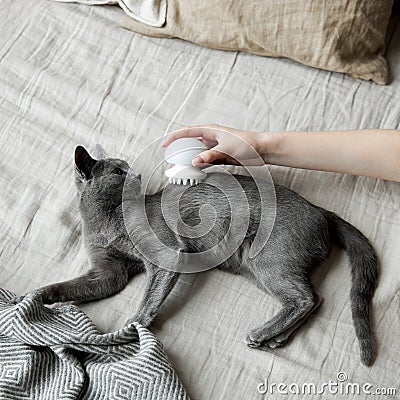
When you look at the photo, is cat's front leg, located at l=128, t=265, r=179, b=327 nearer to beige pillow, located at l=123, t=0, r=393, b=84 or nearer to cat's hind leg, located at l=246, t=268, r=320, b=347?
cat's hind leg, located at l=246, t=268, r=320, b=347

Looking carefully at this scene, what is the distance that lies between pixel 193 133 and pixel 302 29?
15.6 inches

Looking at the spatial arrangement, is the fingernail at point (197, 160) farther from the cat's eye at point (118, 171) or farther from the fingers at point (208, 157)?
the cat's eye at point (118, 171)

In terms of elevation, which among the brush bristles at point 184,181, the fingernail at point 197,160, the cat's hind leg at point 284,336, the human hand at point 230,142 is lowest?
the cat's hind leg at point 284,336

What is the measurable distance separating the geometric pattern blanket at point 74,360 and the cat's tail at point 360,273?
0.34 m

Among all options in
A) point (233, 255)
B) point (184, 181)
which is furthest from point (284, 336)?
point (184, 181)

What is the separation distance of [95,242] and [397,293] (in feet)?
1.95

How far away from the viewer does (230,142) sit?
1337 millimetres

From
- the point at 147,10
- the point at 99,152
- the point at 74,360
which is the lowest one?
the point at 74,360

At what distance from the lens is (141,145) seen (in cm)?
147

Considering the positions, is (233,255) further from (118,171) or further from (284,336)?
(118,171)

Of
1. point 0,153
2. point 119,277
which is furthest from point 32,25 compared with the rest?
point 119,277

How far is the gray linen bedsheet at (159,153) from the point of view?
1.17 metres

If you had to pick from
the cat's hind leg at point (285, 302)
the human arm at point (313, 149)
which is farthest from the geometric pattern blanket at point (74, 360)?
the human arm at point (313, 149)

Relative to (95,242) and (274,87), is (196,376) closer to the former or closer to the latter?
(95,242)
